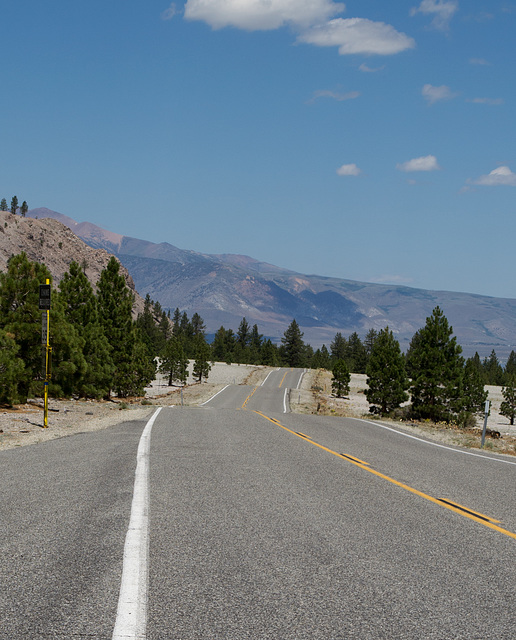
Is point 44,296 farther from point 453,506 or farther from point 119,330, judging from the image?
point 119,330

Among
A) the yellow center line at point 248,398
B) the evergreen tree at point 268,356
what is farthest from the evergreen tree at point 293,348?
the yellow center line at point 248,398

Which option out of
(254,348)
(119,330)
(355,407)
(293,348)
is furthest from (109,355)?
(254,348)

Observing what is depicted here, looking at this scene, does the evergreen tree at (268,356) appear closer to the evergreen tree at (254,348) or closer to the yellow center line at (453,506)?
the evergreen tree at (254,348)

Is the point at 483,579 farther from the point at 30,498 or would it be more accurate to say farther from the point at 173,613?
the point at 30,498

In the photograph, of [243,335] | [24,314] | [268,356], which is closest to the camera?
[24,314]

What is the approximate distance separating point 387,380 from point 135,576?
42640 millimetres

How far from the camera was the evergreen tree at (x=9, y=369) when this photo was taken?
18750mm

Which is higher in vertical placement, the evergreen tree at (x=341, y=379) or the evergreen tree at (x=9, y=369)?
the evergreen tree at (x=9, y=369)

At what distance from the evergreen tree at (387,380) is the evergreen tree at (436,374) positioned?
2099 mm

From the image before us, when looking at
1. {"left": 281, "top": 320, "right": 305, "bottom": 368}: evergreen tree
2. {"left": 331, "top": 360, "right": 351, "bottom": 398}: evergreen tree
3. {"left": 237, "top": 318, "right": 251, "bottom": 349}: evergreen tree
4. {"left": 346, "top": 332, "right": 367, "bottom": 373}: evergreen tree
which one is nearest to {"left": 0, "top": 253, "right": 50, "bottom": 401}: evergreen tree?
{"left": 331, "top": 360, "right": 351, "bottom": 398}: evergreen tree

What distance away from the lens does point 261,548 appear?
4.81 metres

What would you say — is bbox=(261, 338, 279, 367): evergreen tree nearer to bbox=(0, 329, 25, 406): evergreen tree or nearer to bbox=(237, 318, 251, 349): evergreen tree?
bbox=(237, 318, 251, 349): evergreen tree

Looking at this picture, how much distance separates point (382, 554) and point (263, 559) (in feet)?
3.48

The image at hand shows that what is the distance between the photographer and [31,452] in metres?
10.1
